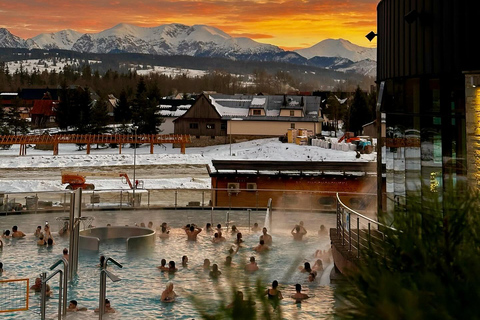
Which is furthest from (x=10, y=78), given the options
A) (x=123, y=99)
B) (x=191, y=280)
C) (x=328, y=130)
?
(x=191, y=280)

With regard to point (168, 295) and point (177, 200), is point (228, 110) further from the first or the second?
point (168, 295)

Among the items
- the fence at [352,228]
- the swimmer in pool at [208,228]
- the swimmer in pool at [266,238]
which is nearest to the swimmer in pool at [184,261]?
the swimmer in pool at [266,238]

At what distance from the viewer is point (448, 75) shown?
10.2m

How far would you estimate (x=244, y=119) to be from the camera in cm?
6781

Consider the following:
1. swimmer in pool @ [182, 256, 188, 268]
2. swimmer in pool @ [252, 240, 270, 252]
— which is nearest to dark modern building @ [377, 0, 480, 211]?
swimmer in pool @ [252, 240, 270, 252]

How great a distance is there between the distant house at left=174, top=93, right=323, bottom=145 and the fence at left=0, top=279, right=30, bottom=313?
52905 millimetres

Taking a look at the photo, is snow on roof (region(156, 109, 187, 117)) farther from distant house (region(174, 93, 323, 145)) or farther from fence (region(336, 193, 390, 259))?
fence (region(336, 193, 390, 259))

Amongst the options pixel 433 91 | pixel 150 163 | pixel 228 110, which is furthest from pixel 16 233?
pixel 228 110

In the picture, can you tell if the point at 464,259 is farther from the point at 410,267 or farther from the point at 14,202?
the point at 14,202

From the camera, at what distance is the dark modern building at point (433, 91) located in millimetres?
9852

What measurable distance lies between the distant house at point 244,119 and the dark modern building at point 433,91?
5470cm

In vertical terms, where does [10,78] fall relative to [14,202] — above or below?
above

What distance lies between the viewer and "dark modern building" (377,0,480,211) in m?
9.85

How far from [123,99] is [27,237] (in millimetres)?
57504
